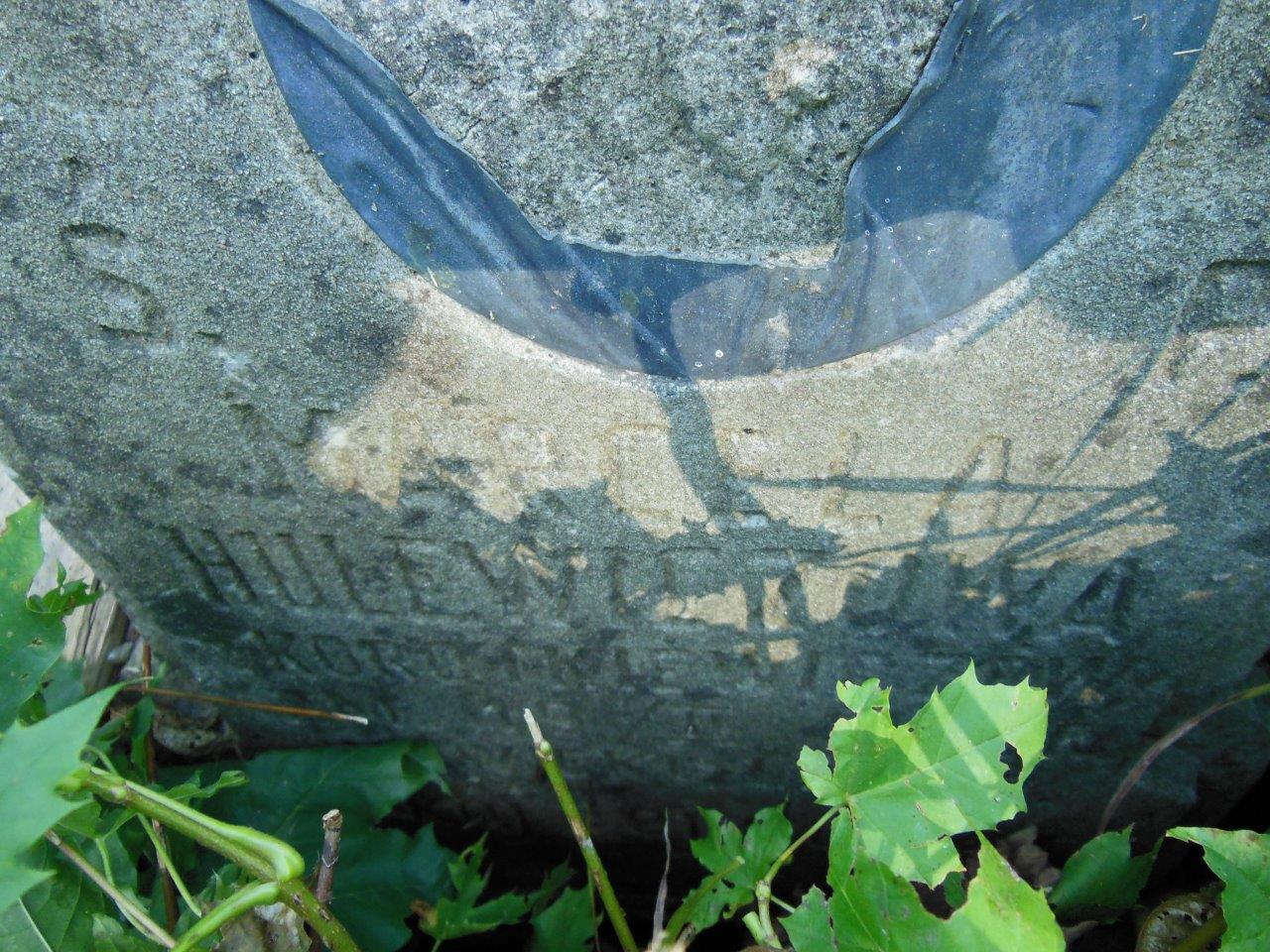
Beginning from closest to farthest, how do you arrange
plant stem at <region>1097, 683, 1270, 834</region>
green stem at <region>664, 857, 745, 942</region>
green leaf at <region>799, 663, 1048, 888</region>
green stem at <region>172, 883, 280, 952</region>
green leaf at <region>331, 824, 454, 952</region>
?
1. green stem at <region>172, 883, 280, 952</region>
2. green leaf at <region>799, 663, 1048, 888</region>
3. green stem at <region>664, 857, 745, 942</region>
4. plant stem at <region>1097, 683, 1270, 834</region>
5. green leaf at <region>331, 824, 454, 952</region>

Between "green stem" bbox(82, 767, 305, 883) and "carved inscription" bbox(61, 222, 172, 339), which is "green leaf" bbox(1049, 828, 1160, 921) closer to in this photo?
"green stem" bbox(82, 767, 305, 883)

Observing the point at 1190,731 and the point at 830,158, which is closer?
the point at 830,158

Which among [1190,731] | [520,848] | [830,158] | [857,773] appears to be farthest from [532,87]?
[520,848]

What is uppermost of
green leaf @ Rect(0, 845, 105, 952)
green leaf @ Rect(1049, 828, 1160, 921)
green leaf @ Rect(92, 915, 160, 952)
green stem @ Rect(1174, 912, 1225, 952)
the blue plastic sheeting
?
the blue plastic sheeting

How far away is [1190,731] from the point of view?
124 centimetres

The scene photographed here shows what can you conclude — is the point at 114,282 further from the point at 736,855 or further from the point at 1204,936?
the point at 1204,936

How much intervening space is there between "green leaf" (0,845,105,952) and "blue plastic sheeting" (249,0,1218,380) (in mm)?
675

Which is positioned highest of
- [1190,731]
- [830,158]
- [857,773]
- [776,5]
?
[776,5]

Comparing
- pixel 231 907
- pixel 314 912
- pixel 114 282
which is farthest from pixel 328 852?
pixel 114 282

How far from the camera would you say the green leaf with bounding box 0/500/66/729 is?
2.87 feet

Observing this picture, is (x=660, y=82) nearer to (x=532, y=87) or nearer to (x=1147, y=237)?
(x=532, y=87)

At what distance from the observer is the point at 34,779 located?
59cm

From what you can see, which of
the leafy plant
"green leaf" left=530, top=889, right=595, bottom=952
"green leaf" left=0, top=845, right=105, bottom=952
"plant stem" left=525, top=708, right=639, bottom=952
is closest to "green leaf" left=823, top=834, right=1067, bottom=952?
Result: the leafy plant

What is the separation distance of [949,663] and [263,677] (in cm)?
96
